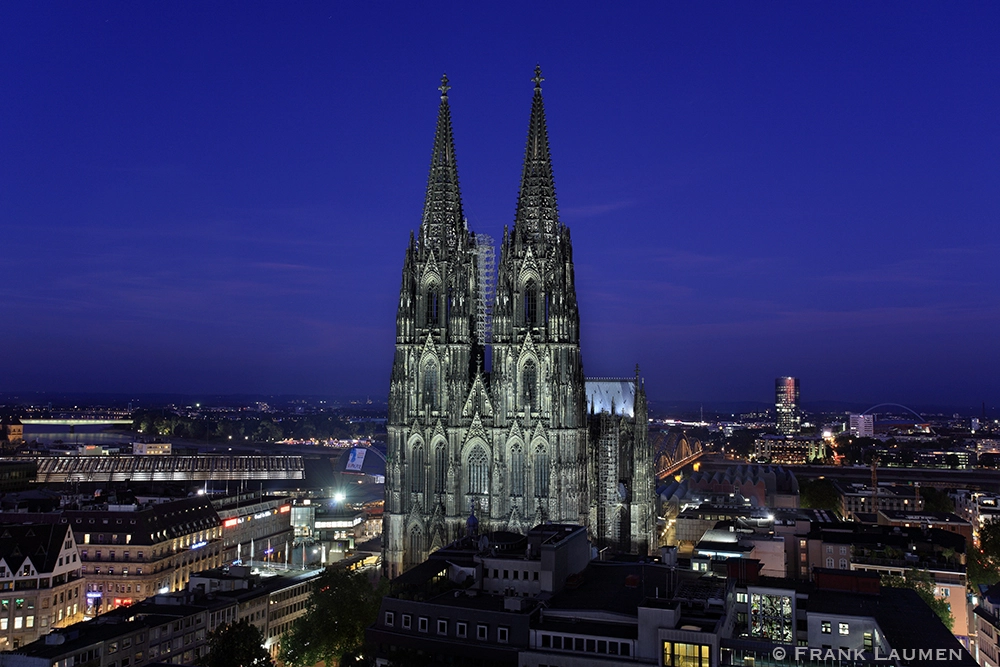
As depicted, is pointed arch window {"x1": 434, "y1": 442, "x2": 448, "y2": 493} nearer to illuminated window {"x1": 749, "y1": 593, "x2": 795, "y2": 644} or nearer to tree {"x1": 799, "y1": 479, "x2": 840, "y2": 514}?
illuminated window {"x1": 749, "y1": 593, "x2": 795, "y2": 644}

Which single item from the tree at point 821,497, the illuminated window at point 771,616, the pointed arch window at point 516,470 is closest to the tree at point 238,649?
the illuminated window at point 771,616

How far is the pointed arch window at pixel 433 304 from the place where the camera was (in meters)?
90.8

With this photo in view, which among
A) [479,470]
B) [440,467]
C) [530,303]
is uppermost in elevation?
[530,303]

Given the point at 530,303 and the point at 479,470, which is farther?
the point at 479,470

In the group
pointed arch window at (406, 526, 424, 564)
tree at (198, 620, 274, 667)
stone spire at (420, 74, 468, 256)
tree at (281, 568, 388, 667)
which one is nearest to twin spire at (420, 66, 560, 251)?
stone spire at (420, 74, 468, 256)

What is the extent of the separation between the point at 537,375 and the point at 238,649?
39.4m

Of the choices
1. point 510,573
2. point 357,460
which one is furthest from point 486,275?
point 357,460

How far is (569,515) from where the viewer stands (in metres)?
84.9

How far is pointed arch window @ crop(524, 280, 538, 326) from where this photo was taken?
289ft

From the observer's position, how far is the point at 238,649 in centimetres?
5712

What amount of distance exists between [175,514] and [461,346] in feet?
116

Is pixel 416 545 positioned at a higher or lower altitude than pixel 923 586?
higher

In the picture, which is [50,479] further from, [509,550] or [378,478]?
[509,550]

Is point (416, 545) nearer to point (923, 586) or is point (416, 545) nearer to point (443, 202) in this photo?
point (443, 202)
